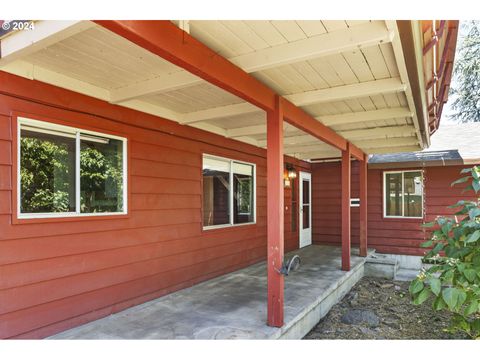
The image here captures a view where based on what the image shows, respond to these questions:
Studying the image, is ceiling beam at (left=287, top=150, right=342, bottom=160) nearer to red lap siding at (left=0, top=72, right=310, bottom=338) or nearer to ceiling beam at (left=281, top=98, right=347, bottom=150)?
ceiling beam at (left=281, top=98, right=347, bottom=150)

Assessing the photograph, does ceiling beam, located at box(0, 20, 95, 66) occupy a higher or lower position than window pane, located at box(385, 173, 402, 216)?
higher

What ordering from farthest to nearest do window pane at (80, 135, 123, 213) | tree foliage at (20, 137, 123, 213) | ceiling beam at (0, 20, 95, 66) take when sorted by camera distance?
window pane at (80, 135, 123, 213), tree foliage at (20, 137, 123, 213), ceiling beam at (0, 20, 95, 66)

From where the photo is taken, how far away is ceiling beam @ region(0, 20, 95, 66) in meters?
1.81

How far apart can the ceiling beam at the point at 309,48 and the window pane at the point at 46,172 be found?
116cm

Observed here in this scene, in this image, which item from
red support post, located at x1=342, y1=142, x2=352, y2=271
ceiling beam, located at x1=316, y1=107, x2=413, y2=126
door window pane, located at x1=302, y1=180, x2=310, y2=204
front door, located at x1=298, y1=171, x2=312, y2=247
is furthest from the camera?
door window pane, located at x1=302, y1=180, x2=310, y2=204

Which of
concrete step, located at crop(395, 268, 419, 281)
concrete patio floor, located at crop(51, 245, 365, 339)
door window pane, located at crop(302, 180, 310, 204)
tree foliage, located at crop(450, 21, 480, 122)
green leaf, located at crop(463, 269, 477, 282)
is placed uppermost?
tree foliage, located at crop(450, 21, 480, 122)

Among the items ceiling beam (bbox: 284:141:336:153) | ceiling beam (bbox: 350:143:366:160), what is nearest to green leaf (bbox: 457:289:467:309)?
ceiling beam (bbox: 350:143:366:160)

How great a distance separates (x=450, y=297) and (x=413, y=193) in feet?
19.3

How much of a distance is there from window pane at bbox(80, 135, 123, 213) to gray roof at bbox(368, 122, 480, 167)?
611cm

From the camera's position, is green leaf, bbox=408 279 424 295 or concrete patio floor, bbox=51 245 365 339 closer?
green leaf, bbox=408 279 424 295

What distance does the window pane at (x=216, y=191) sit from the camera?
5.07 metres

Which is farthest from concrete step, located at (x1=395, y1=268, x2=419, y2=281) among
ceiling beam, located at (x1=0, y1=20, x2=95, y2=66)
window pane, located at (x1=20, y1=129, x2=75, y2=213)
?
ceiling beam, located at (x1=0, y1=20, x2=95, y2=66)

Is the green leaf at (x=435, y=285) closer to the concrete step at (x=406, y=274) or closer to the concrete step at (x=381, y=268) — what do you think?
the concrete step at (x=381, y=268)

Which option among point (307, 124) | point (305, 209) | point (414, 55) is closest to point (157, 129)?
point (307, 124)
